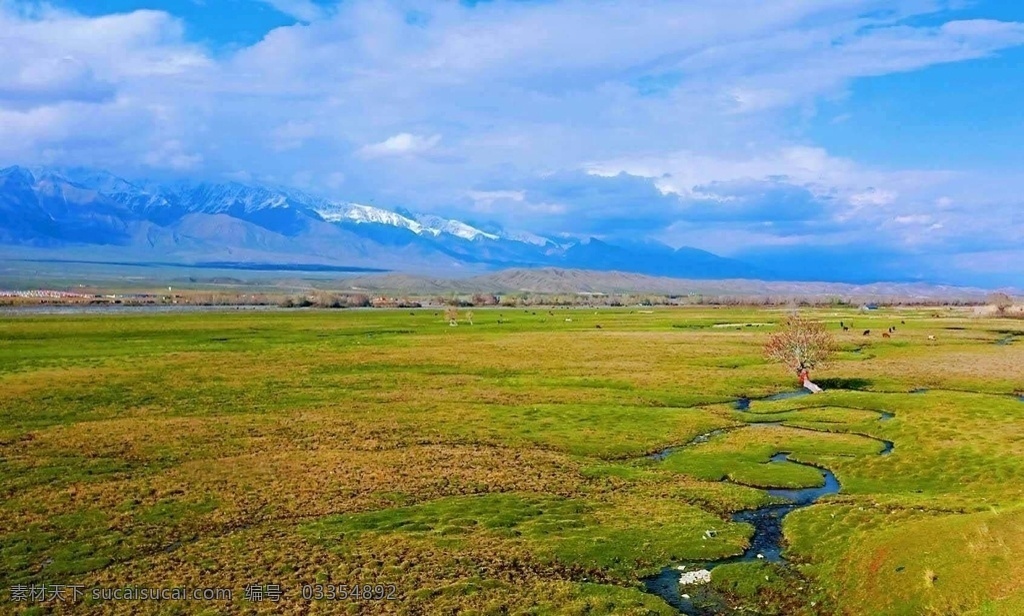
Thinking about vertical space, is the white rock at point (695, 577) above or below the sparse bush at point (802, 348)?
below

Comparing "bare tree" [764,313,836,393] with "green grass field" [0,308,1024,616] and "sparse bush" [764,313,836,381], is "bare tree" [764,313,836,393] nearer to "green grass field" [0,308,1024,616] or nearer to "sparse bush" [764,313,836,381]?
"sparse bush" [764,313,836,381]

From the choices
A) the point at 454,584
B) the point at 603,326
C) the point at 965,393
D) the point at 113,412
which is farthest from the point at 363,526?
the point at 603,326

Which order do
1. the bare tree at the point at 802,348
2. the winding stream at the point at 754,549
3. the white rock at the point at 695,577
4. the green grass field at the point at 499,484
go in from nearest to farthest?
1. the winding stream at the point at 754,549
2. the green grass field at the point at 499,484
3. the white rock at the point at 695,577
4. the bare tree at the point at 802,348

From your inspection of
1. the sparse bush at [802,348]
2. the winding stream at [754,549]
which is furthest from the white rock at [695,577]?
the sparse bush at [802,348]

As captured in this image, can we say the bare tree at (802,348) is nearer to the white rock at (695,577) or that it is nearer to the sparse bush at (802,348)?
the sparse bush at (802,348)

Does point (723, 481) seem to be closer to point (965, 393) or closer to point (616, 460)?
point (616, 460)

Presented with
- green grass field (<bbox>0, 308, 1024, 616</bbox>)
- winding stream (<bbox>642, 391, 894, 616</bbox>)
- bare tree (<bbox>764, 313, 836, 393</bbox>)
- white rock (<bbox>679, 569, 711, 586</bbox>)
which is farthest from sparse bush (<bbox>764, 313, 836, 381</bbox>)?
white rock (<bbox>679, 569, 711, 586</bbox>)

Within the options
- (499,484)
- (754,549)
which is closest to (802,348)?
(499,484)
